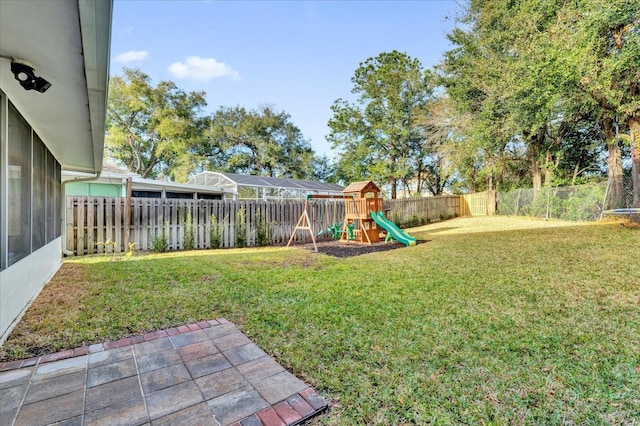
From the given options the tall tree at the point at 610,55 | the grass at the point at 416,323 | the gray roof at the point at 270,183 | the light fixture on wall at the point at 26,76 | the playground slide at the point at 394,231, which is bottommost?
the grass at the point at 416,323

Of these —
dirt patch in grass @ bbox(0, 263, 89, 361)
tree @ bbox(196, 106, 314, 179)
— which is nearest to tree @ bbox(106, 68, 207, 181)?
tree @ bbox(196, 106, 314, 179)

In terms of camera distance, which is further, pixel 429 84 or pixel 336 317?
pixel 429 84

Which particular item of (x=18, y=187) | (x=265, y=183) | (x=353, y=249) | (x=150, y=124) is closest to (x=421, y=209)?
(x=265, y=183)

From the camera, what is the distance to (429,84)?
20203 millimetres

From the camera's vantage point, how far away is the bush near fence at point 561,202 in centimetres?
1109

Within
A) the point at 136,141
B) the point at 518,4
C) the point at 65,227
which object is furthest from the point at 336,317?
the point at 136,141

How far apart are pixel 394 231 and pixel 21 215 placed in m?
8.18

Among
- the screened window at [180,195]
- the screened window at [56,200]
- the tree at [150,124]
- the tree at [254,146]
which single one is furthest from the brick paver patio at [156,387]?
the tree at [254,146]

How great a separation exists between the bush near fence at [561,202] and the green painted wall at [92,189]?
18124 millimetres

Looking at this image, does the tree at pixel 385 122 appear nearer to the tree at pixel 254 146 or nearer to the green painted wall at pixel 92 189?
the tree at pixel 254 146

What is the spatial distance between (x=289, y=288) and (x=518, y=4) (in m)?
14.5

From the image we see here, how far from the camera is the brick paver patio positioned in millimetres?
1678

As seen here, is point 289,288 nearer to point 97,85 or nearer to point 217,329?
point 217,329

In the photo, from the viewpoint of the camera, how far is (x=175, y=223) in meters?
8.12
